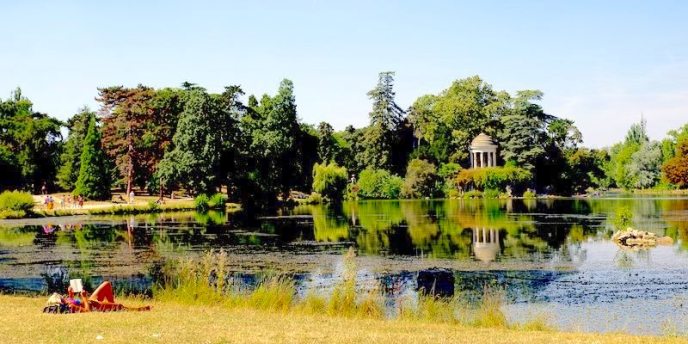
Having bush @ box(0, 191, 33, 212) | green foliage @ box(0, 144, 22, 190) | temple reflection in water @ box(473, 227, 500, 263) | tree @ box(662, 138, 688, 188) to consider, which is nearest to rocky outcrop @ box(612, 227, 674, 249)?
temple reflection in water @ box(473, 227, 500, 263)

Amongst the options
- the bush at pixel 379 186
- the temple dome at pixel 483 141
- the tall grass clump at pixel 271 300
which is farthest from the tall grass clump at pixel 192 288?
the temple dome at pixel 483 141

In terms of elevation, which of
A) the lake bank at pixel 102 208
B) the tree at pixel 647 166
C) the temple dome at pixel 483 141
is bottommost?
the lake bank at pixel 102 208

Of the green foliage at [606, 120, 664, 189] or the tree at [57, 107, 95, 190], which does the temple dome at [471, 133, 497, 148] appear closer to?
the green foliage at [606, 120, 664, 189]

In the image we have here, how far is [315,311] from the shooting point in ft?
45.3

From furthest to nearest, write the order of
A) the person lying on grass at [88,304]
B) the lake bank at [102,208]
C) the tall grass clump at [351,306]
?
the lake bank at [102,208]
the tall grass clump at [351,306]
the person lying on grass at [88,304]

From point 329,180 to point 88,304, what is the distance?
64955mm

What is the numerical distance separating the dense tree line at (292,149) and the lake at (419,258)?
19.9 metres

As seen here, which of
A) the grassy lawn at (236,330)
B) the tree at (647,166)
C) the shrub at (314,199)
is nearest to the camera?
the grassy lawn at (236,330)

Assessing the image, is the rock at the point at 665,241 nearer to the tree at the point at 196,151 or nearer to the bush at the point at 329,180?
the tree at the point at 196,151

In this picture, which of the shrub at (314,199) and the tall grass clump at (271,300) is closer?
the tall grass clump at (271,300)

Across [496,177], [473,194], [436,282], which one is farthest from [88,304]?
[473,194]

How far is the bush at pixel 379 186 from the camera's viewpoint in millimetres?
84750

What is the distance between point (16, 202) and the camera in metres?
46.4

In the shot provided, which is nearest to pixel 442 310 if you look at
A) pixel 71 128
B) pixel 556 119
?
pixel 71 128
